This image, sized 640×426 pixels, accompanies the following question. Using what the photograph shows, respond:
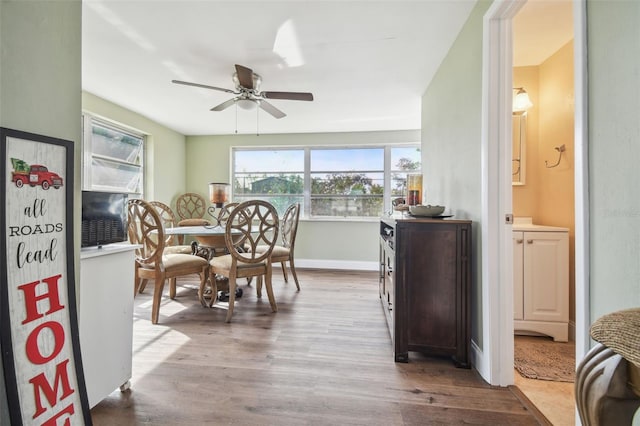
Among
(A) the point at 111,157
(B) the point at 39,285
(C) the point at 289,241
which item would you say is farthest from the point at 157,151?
(B) the point at 39,285

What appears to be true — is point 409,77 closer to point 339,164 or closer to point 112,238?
point 339,164

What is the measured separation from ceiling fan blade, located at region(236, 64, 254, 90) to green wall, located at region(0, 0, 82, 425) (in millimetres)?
1184

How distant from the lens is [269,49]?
230cm

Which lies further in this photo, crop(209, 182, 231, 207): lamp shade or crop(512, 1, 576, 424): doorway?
crop(209, 182, 231, 207): lamp shade

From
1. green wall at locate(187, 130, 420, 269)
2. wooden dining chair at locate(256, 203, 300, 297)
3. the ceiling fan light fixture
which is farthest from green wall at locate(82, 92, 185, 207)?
wooden dining chair at locate(256, 203, 300, 297)

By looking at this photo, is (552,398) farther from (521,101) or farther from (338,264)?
(338,264)

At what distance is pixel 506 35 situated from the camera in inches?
62.1

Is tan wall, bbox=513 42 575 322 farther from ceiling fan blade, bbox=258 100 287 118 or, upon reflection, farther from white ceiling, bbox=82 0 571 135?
ceiling fan blade, bbox=258 100 287 118

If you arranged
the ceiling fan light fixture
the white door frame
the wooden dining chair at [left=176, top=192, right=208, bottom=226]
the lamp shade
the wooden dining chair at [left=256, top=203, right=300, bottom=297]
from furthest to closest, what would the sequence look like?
the wooden dining chair at [left=176, top=192, right=208, bottom=226]
the lamp shade
the wooden dining chair at [left=256, top=203, right=300, bottom=297]
the ceiling fan light fixture
the white door frame

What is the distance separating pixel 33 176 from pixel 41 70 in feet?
1.37

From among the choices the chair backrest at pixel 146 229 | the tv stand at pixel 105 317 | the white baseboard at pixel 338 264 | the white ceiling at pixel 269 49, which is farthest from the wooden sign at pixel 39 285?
the white baseboard at pixel 338 264

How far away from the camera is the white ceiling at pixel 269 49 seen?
6.03ft

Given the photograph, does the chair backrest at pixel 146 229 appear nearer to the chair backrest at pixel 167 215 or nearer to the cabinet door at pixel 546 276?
the chair backrest at pixel 167 215

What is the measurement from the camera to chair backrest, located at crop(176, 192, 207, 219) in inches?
198
